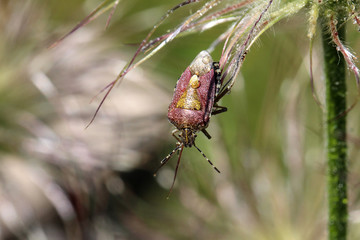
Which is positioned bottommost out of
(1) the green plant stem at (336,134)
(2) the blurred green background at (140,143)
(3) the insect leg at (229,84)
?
(1) the green plant stem at (336,134)

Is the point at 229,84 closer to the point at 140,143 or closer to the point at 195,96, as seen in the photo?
the point at 195,96

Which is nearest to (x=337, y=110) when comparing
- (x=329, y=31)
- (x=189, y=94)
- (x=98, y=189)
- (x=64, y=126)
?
(x=329, y=31)

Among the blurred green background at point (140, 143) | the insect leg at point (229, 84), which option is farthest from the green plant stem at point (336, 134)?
the blurred green background at point (140, 143)

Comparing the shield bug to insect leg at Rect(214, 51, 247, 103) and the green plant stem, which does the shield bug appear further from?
the green plant stem

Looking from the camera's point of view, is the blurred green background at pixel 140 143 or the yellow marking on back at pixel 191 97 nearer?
the yellow marking on back at pixel 191 97

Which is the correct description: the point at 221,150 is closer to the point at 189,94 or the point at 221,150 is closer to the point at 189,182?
the point at 189,182

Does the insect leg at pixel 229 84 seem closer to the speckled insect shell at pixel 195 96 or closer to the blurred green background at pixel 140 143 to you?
the speckled insect shell at pixel 195 96
